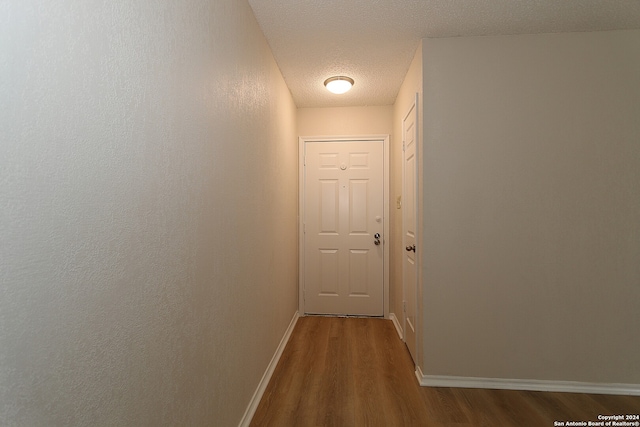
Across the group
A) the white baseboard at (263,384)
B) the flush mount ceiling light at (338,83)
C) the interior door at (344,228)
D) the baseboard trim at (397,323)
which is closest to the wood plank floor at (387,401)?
the white baseboard at (263,384)

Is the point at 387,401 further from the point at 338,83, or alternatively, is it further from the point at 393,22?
the point at 338,83

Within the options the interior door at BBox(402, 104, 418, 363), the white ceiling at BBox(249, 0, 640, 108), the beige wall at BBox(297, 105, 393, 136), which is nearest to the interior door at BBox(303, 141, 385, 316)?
the beige wall at BBox(297, 105, 393, 136)

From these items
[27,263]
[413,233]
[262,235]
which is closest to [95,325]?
[27,263]

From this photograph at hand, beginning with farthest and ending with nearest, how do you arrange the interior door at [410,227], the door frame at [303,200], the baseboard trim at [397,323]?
the door frame at [303,200] → the baseboard trim at [397,323] → the interior door at [410,227]

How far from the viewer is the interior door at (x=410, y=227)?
261 centimetres

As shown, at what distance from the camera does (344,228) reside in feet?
12.8

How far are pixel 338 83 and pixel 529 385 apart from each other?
287cm

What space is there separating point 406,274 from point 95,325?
106 inches

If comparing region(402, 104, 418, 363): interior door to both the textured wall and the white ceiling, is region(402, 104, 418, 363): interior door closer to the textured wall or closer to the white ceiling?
the white ceiling

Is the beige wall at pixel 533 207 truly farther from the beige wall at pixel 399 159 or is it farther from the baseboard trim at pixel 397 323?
the baseboard trim at pixel 397 323

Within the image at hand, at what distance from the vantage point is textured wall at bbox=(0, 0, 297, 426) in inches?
24.1

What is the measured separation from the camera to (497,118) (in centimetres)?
233

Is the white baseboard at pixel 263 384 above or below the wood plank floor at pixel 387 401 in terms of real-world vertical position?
above

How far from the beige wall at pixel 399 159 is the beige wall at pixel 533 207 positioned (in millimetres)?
243
